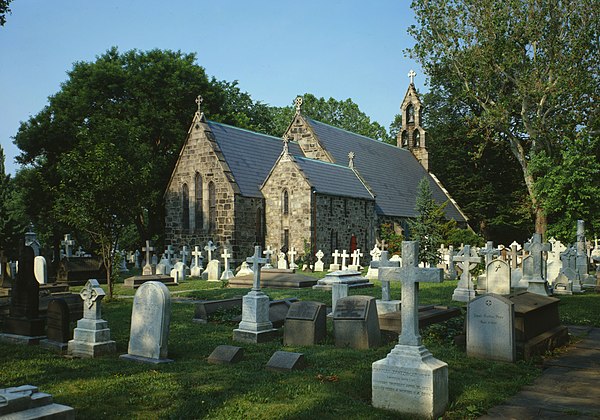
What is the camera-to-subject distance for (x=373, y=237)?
33.9m

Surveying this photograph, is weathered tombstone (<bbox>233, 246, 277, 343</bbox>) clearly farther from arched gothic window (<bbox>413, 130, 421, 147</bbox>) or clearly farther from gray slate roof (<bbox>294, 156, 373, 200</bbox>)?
arched gothic window (<bbox>413, 130, 421, 147</bbox>)

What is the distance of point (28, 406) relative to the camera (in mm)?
4121

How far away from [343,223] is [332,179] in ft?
8.82

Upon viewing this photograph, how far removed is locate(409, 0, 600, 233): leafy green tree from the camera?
3044 centimetres

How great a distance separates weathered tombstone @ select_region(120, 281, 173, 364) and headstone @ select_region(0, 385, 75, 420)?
417 centimetres

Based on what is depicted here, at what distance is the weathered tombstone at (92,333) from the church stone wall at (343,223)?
2081 cm

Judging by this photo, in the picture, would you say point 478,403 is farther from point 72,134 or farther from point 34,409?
point 72,134

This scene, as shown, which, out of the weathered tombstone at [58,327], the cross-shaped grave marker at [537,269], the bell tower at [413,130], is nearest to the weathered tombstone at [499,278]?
the cross-shaped grave marker at [537,269]

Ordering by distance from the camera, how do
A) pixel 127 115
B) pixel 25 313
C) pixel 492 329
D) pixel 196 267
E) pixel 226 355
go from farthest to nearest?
pixel 127 115
pixel 196 267
pixel 25 313
pixel 492 329
pixel 226 355

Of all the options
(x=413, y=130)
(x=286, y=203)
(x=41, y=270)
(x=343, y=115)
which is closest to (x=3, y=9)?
(x=41, y=270)

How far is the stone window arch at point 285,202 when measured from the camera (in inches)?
1190

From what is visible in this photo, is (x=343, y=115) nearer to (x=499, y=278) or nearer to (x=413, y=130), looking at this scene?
(x=413, y=130)

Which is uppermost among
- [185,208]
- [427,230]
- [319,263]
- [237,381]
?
[185,208]

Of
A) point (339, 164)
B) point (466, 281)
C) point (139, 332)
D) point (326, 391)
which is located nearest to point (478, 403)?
point (326, 391)
